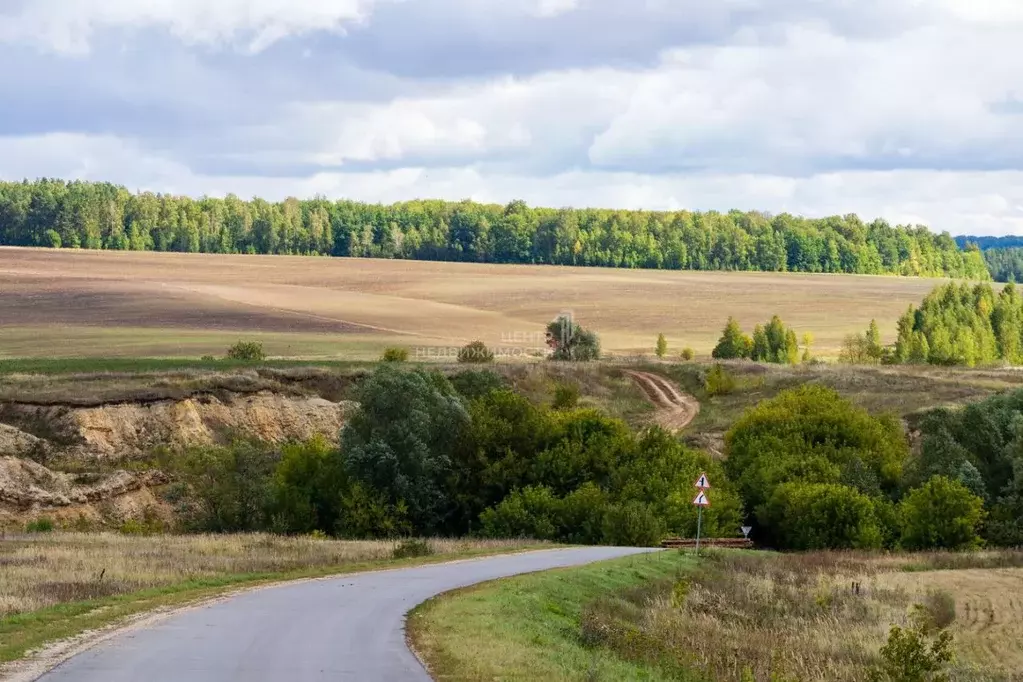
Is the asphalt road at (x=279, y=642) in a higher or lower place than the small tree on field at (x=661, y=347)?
higher

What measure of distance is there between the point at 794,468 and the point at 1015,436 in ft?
34.1

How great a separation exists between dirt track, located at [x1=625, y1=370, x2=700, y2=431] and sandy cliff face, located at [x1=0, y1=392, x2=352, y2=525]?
23925mm

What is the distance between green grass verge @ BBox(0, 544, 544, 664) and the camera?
20562mm

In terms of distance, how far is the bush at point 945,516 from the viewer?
2354 inches

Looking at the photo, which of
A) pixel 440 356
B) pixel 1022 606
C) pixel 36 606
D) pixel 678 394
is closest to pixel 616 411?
pixel 678 394

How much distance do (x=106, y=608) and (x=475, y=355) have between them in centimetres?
8460

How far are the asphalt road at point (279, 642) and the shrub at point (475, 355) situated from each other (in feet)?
249

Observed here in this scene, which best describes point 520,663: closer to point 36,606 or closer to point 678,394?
point 36,606

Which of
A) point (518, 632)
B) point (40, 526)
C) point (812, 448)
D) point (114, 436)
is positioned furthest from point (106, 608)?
point (812, 448)

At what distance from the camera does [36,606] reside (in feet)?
80.1

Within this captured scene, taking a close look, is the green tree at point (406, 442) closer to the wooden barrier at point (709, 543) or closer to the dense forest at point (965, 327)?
the wooden barrier at point (709, 543)

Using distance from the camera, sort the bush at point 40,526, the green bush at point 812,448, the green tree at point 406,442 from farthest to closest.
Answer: the green bush at point 812,448, the green tree at point 406,442, the bush at point 40,526

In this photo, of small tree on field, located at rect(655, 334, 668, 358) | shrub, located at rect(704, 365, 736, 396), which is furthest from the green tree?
small tree on field, located at rect(655, 334, 668, 358)

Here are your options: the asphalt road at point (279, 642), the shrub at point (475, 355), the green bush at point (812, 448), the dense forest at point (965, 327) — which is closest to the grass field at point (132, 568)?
the asphalt road at point (279, 642)
